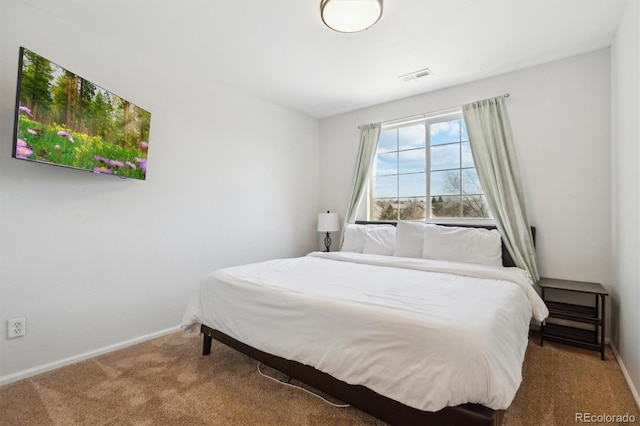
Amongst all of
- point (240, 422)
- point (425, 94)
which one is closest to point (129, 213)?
point (240, 422)

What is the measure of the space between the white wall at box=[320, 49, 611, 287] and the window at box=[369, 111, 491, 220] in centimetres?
48

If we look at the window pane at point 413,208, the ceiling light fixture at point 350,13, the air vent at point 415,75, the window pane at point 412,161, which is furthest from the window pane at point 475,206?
the ceiling light fixture at point 350,13

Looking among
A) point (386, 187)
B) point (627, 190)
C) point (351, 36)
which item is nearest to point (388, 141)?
point (386, 187)

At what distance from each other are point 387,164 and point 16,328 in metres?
3.89

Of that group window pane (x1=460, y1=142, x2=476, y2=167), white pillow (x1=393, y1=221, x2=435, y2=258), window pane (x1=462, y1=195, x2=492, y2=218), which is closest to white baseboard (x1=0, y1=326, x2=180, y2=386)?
white pillow (x1=393, y1=221, x2=435, y2=258)

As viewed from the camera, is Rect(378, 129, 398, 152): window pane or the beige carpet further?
Rect(378, 129, 398, 152): window pane

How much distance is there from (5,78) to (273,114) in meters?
2.47

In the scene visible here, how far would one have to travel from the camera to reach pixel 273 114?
384 cm

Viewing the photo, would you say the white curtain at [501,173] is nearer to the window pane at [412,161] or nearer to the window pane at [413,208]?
the window pane at [412,161]

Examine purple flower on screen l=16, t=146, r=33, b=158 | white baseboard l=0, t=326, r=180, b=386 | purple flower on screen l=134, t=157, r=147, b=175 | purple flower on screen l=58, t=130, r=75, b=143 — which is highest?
purple flower on screen l=58, t=130, r=75, b=143

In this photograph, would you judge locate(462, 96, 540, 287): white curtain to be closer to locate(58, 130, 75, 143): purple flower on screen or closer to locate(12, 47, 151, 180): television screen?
locate(12, 47, 151, 180): television screen

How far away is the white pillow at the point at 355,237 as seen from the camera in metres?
3.53

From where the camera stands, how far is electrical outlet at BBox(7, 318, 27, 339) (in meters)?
1.91

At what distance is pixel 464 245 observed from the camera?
2826 millimetres
